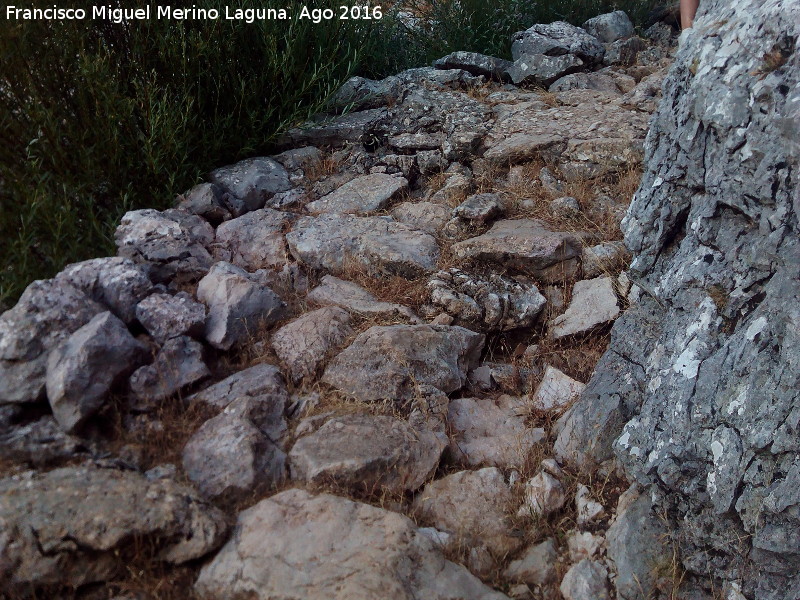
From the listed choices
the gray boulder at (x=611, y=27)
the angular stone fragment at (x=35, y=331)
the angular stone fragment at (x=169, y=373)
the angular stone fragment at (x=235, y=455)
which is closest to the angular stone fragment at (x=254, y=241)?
the angular stone fragment at (x=169, y=373)

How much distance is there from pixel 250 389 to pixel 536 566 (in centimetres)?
142

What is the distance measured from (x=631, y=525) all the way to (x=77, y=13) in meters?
4.14

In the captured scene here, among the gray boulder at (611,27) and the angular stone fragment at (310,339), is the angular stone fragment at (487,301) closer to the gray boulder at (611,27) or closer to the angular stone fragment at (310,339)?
the angular stone fragment at (310,339)

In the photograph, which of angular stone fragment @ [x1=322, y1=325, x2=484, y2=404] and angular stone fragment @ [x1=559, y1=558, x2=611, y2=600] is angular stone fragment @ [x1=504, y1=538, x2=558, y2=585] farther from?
angular stone fragment @ [x1=322, y1=325, x2=484, y2=404]

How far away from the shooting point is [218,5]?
491 cm

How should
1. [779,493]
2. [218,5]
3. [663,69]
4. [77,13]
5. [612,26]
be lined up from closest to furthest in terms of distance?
[779,493]
[77,13]
[218,5]
[663,69]
[612,26]

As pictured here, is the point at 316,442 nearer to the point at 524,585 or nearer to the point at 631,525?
the point at 524,585

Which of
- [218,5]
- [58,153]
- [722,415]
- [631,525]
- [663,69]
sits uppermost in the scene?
[218,5]

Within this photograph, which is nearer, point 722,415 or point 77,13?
point 722,415

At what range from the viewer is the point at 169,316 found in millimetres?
3352

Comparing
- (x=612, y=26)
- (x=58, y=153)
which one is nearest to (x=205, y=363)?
(x=58, y=153)

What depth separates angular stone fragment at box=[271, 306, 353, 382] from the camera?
3.48 meters

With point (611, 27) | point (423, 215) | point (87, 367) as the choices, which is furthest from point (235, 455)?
point (611, 27)

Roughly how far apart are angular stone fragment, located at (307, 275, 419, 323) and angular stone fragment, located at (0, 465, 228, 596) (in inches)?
55.4
